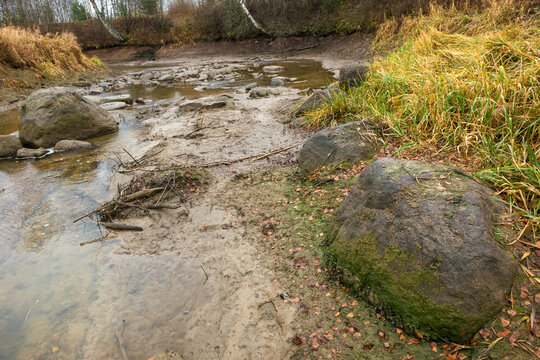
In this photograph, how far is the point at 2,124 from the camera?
703 cm

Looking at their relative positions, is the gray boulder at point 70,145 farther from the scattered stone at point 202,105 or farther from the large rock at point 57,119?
the scattered stone at point 202,105

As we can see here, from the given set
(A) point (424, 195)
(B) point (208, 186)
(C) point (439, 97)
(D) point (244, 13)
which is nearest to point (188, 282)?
(B) point (208, 186)

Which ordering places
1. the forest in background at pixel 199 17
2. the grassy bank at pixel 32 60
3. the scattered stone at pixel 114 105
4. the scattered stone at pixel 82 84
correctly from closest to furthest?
1. the scattered stone at pixel 114 105
2. the grassy bank at pixel 32 60
3. the scattered stone at pixel 82 84
4. the forest in background at pixel 199 17

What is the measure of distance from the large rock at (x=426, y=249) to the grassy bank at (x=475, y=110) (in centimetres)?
35

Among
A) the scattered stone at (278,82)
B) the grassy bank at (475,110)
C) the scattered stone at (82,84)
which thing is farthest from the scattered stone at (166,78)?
the grassy bank at (475,110)

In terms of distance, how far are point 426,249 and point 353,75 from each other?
4.51 m

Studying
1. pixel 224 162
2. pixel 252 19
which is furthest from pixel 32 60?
pixel 252 19

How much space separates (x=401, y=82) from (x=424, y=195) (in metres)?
2.83

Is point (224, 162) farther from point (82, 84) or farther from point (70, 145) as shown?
point (82, 84)

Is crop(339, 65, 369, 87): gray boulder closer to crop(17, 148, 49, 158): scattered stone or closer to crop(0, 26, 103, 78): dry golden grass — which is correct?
crop(17, 148, 49, 158): scattered stone

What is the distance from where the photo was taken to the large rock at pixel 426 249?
61.0 inches

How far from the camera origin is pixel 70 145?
530 centimetres

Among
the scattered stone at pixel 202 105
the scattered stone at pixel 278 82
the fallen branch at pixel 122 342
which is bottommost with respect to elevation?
the fallen branch at pixel 122 342

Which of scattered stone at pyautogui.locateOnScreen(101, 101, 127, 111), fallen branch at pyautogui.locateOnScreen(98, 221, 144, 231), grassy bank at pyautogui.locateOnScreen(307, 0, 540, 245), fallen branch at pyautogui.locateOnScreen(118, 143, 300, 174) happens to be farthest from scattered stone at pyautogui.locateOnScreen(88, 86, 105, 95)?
fallen branch at pyautogui.locateOnScreen(98, 221, 144, 231)
